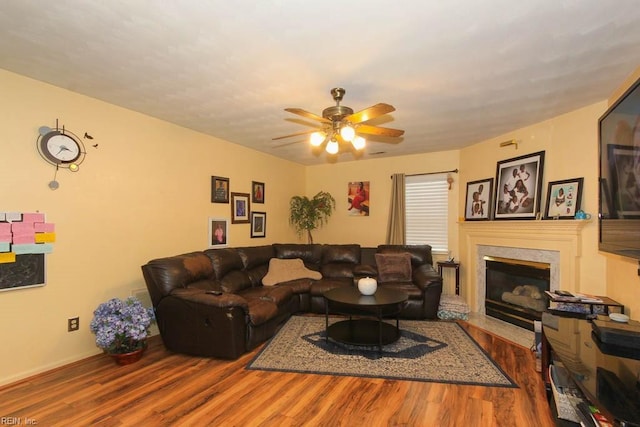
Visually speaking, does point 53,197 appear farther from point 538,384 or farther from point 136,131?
point 538,384

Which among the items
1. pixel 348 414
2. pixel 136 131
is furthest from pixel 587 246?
pixel 136 131

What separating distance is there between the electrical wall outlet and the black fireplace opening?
4953mm

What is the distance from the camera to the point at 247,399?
237cm

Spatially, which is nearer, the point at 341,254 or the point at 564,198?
the point at 564,198

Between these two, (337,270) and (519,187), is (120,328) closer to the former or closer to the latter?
(337,270)

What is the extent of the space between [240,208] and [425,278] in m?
2.93

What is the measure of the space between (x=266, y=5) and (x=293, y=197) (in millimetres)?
4484

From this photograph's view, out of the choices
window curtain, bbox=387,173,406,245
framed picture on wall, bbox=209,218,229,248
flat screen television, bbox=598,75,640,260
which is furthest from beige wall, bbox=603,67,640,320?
framed picture on wall, bbox=209,218,229,248

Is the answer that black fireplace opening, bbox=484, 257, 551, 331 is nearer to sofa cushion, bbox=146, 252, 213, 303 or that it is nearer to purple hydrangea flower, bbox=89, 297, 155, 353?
sofa cushion, bbox=146, 252, 213, 303

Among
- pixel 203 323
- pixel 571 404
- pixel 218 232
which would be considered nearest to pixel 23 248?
pixel 203 323

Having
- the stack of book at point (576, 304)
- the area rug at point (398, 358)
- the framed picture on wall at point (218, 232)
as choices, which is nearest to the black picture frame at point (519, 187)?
the stack of book at point (576, 304)

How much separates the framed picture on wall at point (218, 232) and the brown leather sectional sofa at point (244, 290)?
31 cm

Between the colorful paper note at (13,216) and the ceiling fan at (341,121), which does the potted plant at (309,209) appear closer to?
the ceiling fan at (341,121)

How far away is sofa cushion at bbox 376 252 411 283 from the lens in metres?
4.71
